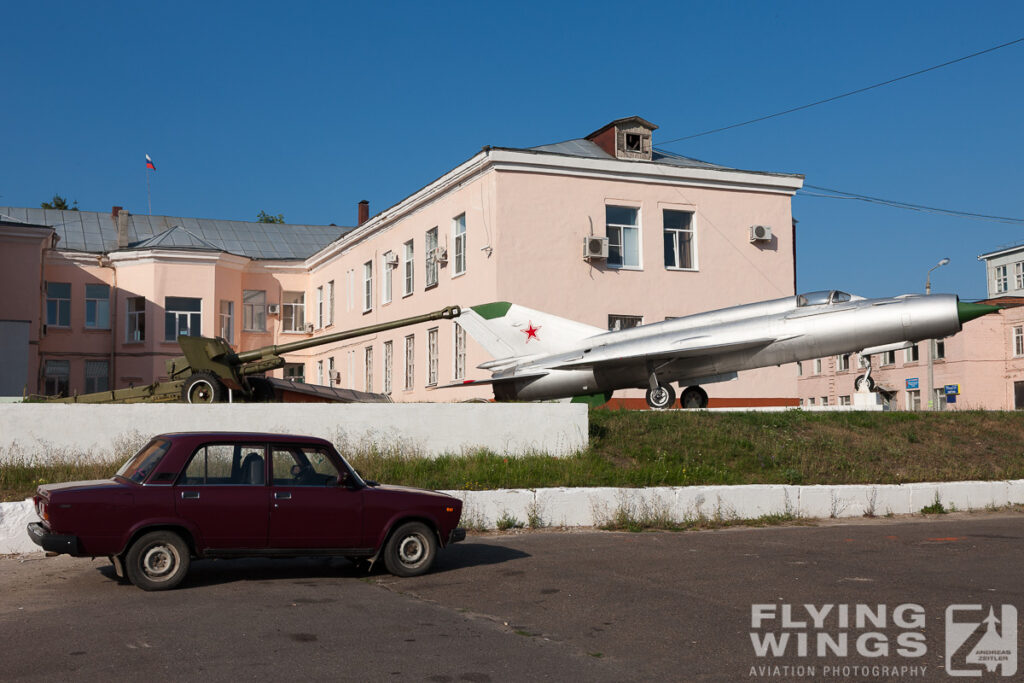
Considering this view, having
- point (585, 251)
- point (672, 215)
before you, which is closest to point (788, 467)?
point (585, 251)

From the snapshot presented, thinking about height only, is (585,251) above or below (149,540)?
above

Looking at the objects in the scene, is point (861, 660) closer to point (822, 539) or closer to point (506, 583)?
point (506, 583)

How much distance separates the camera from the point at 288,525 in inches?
377

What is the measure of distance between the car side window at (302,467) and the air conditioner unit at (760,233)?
2535cm

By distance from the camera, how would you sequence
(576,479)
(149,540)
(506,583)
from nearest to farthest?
(149,540)
(506,583)
(576,479)

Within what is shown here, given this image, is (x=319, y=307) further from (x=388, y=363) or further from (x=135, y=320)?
(x=388, y=363)

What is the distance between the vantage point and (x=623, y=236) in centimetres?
3178

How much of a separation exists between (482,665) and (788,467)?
39.0 feet

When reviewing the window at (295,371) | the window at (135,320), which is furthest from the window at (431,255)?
the window at (135,320)

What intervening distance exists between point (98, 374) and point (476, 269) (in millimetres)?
22701

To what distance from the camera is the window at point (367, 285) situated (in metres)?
40.3

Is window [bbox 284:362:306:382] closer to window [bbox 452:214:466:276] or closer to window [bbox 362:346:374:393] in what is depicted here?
window [bbox 362:346:374:393]

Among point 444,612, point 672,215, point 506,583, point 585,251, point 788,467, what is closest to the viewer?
point 444,612

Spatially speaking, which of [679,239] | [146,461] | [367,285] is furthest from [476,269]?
[146,461]
